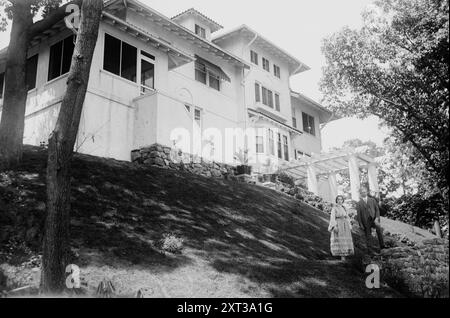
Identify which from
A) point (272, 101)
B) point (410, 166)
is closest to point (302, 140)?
point (272, 101)

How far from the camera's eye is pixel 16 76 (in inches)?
546

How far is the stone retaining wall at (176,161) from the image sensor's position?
17406 mm

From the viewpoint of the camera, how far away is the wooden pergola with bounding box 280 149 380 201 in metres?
24.7

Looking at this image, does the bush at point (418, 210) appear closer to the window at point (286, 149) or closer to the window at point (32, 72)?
the window at point (286, 149)

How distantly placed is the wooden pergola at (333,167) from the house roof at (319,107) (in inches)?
231

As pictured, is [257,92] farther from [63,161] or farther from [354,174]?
[63,161]

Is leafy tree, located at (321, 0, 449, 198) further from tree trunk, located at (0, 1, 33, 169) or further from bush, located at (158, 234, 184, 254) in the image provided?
tree trunk, located at (0, 1, 33, 169)

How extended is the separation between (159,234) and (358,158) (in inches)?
712

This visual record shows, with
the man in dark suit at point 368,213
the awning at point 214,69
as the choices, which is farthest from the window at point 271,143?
the man in dark suit at point 368,213

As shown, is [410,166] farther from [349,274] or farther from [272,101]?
[349,274]

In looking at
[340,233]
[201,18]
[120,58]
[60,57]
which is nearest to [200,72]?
[201,18]

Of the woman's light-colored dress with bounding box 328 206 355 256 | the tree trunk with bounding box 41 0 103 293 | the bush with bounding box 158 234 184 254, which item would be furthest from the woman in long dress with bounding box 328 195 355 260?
the tree trunk with bounding box 41 0 103 293

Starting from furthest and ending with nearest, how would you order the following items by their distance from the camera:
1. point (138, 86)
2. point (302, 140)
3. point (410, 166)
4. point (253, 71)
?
1. point (302, 140)
2. point (253, 71)
3. point (410, 166)
4. point (138, 86)

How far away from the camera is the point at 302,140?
33.2 m
